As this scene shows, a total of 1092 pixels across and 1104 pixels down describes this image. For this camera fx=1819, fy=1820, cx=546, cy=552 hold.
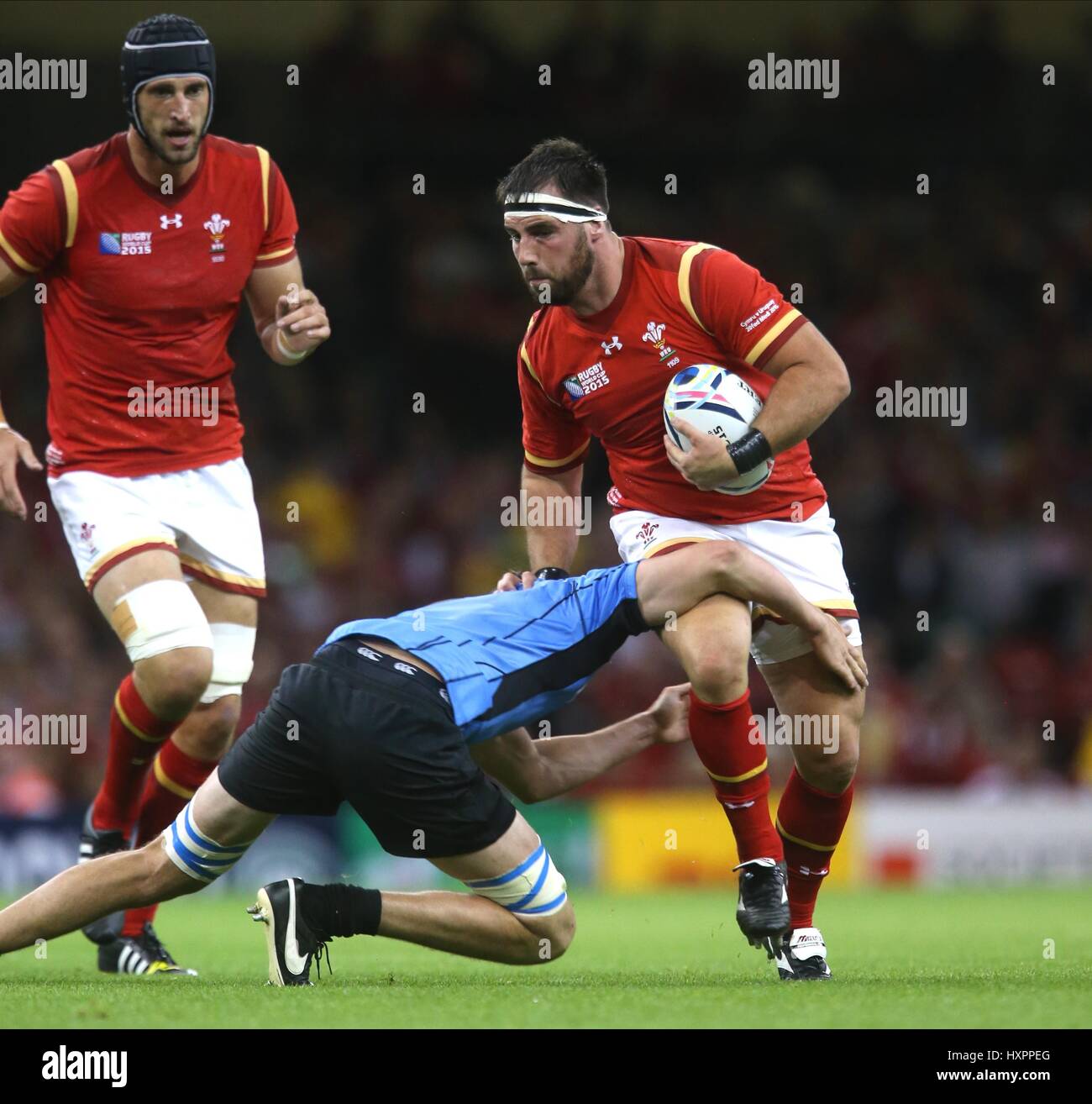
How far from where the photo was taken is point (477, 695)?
15.9 ft

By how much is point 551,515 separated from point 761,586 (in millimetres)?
1266

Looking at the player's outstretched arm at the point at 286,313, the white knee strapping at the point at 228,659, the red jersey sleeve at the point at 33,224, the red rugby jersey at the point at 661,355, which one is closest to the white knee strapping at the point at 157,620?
the white knee strapping at the point at 228,659

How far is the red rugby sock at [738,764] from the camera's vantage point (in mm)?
5184

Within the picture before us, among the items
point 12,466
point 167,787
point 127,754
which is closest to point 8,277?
point 12,466

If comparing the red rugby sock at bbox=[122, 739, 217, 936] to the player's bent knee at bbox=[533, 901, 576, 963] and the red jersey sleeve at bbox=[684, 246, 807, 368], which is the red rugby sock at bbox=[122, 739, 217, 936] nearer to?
the player's bent knee at bbox=[533, 901, 576, 963]

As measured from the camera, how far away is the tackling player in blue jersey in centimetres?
473

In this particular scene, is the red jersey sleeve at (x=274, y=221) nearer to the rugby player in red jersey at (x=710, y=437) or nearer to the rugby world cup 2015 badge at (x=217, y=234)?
the rugby world cup 2015 badge at (x=217, y=234)

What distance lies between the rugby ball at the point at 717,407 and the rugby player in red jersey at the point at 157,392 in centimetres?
131

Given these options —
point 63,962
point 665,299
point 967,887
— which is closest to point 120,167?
point 665,299

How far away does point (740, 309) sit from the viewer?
18.1 feet

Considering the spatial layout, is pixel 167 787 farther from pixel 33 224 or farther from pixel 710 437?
pixel 710 437

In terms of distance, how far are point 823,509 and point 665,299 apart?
0.88m

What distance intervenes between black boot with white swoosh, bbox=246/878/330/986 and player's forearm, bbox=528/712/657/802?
95cm

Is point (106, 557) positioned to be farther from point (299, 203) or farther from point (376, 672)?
point (299, 203)
